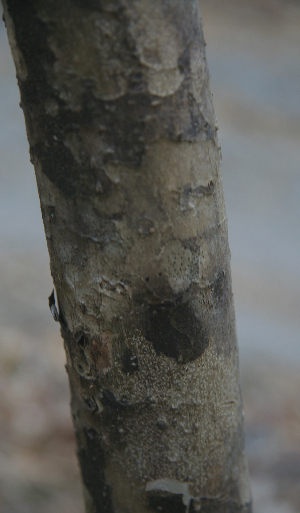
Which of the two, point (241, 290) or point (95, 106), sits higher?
point (241, 290)

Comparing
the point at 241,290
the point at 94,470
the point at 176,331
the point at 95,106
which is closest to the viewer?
the point at 95,106

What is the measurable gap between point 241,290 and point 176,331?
2.12m

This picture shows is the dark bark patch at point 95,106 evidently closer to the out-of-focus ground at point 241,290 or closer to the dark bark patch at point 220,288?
the dark bark patch at point 220,288

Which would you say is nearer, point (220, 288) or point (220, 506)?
point (220, 288)

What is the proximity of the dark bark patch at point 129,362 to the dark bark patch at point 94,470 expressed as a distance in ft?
0.43

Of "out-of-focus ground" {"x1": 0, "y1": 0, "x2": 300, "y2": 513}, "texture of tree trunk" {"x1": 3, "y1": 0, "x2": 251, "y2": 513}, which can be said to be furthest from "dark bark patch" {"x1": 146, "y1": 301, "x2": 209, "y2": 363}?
"out-of-focus ground" {"x1": 0, "y1": 0, "x2": 300, "y2": 513}

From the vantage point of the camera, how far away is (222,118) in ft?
13.6

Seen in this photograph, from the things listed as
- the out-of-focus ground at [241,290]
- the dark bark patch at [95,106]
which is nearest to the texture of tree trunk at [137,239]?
the dark bark patch at [95,106]

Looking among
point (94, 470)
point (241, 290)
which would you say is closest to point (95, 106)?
point (94, 470)

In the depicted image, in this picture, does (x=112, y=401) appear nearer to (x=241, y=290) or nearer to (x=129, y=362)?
(x=129, y=362)

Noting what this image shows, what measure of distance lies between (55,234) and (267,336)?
1.96m

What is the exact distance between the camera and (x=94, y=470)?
64 cm

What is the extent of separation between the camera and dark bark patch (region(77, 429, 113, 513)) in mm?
620

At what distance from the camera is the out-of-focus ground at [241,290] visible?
1.47 metres
